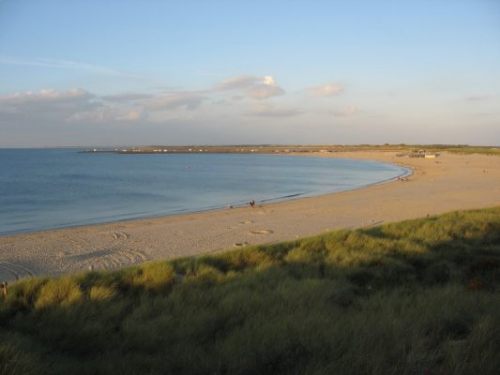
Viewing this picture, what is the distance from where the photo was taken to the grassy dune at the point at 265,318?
13.0 ft

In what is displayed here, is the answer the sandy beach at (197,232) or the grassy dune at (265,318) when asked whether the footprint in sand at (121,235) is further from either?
the grassy dune at (265,318)

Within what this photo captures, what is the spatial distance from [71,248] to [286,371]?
1088 centimetres

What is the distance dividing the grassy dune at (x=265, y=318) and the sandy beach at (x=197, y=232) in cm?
431

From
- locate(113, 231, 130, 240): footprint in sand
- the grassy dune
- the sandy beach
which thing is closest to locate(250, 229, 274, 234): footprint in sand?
the sandy beach

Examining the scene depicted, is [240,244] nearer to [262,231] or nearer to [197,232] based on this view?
[262,231]

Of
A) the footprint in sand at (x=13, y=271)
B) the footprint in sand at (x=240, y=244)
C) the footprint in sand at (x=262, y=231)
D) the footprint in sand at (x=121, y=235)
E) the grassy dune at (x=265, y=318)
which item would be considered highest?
the grassy dune at (x=265, y=318)

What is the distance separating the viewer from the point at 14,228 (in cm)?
1895

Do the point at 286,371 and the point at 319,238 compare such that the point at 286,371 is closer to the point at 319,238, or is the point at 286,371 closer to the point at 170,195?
the point at 319,238

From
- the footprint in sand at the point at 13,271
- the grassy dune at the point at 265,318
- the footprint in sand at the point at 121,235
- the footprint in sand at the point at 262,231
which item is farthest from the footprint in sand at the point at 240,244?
the footprint in sand at the point at 13,271

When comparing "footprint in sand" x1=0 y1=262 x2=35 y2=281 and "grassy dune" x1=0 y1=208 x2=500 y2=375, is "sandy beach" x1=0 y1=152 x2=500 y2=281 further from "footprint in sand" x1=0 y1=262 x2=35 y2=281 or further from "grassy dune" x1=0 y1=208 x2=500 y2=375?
"grassy dune" x1=0 y1=208 x2=500 y2=375

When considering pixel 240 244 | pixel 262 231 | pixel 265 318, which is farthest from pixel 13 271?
pixel 265 318

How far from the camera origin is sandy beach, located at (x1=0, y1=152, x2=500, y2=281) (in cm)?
1182

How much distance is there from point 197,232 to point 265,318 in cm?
1077

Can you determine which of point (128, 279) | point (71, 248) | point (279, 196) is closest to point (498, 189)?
point (279, 196)
